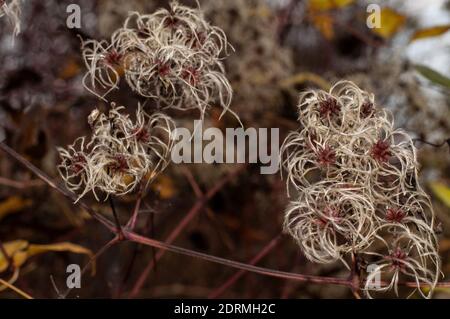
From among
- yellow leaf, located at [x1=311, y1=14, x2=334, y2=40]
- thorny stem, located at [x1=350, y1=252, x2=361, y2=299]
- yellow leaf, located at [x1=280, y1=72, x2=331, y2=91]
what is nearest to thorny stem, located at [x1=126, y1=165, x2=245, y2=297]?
yellow leaf, located at [x1=280, y1=72, x2=331, y2=91]

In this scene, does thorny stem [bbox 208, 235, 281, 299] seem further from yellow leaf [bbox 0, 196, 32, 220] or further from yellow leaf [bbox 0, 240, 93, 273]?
yellow leaf [bbox 0, 196, 32, 220]

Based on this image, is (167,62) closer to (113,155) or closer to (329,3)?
(113,155)

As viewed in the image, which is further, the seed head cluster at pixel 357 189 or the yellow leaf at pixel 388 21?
the yellow leaf at pixel 388 21

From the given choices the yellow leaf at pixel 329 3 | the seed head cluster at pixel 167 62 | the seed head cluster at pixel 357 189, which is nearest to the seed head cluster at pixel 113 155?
the seed head cluster at pixel 167 62

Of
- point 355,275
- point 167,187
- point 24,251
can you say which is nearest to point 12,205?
point 24,251

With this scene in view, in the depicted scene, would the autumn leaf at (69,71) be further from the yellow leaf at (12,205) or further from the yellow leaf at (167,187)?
the yellow leaf at (12,205)

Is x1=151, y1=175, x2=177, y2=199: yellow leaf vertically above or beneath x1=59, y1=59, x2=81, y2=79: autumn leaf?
beneath

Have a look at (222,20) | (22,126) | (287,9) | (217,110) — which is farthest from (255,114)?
(22,126)
